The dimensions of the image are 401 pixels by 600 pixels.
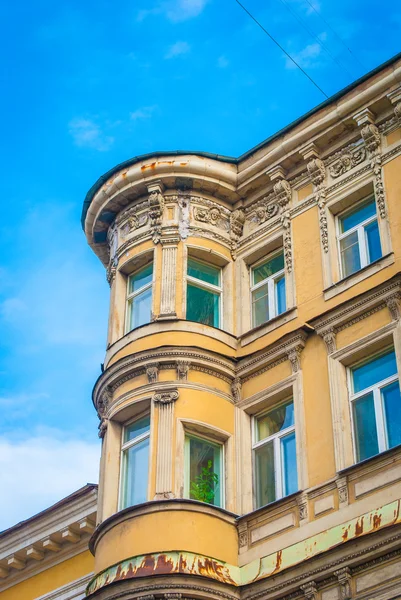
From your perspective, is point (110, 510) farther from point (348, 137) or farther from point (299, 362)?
point (348, 137)

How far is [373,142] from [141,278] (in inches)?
211

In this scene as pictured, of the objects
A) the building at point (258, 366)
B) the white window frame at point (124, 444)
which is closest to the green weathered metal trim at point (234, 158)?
the building at point (258, 366)

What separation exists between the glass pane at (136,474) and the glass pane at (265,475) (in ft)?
6.33

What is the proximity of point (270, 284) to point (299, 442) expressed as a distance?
4094 mm

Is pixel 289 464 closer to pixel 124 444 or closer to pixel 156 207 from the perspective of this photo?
pixel 124 444

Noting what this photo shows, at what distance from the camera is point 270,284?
69.1 ft

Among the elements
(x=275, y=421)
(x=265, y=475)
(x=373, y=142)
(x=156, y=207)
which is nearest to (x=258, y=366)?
(x=275, y=421)

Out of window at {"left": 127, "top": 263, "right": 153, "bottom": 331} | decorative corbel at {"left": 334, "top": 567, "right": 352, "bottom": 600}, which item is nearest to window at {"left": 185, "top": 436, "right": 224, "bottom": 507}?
window at {"left": 127, "top": 263, "right": 153, "bottom": 331}

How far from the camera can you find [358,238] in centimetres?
1983

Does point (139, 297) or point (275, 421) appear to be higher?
point (139, 297)

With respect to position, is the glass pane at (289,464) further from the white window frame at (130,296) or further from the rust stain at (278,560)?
the white window frame at (130,296)

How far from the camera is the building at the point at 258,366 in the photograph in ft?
54.6

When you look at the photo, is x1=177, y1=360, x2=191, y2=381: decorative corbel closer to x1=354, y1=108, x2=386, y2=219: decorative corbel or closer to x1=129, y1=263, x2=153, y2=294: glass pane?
x1=129, y1=263, x2=153, y2=294: glass pane

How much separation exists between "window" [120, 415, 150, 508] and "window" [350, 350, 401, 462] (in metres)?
3.80
